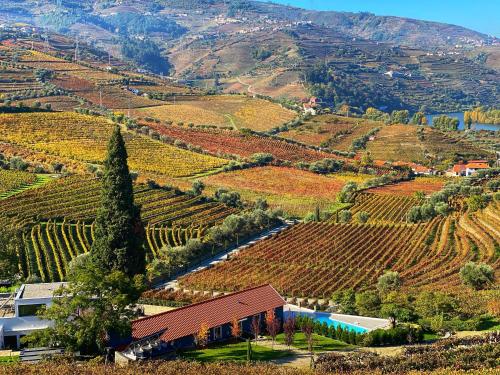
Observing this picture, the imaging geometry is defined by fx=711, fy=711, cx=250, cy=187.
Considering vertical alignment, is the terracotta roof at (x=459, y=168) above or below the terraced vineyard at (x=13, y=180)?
below

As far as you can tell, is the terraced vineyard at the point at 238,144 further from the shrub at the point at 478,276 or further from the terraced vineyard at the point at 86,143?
the shrub at the point at 478,276

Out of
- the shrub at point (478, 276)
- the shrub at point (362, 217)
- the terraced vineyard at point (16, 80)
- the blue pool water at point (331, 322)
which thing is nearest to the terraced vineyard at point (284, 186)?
the shrub at point (362, 217)

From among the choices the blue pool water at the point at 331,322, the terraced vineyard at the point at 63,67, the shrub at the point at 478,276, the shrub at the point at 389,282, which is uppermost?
the terraced vineyard at the point at 63,67

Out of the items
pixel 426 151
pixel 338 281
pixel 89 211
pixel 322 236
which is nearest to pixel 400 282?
pixel 338 281

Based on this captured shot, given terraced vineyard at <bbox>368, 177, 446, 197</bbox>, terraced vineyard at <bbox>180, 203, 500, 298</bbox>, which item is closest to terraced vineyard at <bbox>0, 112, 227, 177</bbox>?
terraced vineyard at <bbox>368, 177, 446, 197</bbox>

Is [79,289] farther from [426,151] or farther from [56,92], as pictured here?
[56,92]

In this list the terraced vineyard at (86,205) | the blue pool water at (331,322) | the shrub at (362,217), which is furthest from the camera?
the shrub at (362,217)
